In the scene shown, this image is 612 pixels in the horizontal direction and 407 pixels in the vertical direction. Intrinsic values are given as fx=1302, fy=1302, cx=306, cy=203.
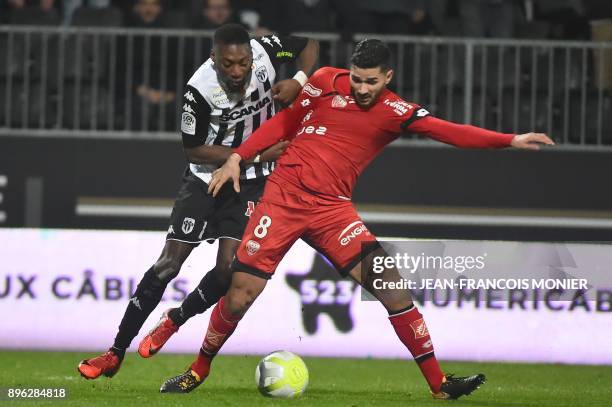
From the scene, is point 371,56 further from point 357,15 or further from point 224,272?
point 357,15

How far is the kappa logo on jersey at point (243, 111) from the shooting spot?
821 cm

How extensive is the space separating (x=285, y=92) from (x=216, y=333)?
149cm

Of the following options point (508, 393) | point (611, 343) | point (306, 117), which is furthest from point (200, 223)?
point (611, 343)

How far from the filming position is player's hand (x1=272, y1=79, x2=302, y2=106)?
25.4ft

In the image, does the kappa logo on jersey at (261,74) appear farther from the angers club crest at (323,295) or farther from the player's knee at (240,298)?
the angers club crest at (323,295)

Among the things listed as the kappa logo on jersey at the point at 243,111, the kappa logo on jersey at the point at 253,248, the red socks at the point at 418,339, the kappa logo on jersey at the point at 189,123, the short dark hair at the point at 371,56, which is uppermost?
the short dark hair at the point at 371,56

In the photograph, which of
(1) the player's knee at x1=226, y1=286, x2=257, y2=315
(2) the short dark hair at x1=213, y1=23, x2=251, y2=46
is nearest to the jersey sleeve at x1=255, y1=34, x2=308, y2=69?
(2) the short dark hair at x1=213, y1=23, x2=251, y2=46

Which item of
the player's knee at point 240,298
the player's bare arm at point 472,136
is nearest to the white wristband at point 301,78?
the player's bare arm at point 472,136

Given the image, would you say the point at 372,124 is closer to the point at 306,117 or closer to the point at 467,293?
the point at 306,117

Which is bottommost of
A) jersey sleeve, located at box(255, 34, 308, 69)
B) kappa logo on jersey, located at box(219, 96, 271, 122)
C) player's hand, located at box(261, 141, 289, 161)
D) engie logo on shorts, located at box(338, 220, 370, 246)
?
engie logo on shorts, located at box(338, 220, 370, 246)

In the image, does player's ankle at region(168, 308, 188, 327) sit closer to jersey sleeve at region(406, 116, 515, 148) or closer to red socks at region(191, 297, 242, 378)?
red socks at region(191, 297, 242, 378)

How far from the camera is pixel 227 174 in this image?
24.8ft

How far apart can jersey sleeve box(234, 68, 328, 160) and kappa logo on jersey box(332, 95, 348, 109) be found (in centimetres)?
11

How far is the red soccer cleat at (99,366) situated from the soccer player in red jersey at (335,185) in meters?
0.77
